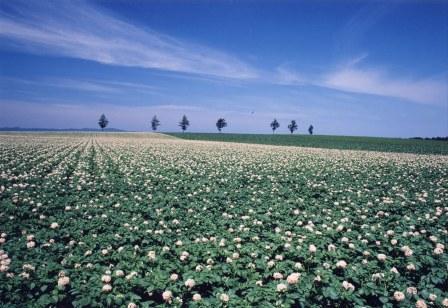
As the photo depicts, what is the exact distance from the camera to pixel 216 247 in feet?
17.4

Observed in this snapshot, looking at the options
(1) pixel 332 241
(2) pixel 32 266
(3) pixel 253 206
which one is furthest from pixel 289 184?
(2) pixel 32 266

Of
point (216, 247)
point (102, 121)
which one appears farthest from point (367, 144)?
point (102, 121)

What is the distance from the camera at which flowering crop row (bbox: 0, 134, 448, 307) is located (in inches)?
149

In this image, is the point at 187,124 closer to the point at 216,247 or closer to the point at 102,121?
the point at 102,121

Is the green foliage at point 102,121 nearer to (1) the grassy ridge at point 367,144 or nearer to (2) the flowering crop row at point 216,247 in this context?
(1) the grassy ridge at point 367,144

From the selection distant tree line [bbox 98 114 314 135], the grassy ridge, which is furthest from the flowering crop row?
distant tree line [bbox 98 114 314 135]

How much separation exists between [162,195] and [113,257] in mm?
5060

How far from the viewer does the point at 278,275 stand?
13.3ft

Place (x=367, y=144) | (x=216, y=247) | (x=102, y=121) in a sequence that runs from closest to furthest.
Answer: (x=216, y=247) < (x=367, y=144) < (x=102, y=121)

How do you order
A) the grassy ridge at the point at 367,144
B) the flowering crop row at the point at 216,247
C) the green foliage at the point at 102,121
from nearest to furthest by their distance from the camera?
the flowering crop row at the point at 216,247 → the grassy ridge at the point at 367,144 → the green foliage at the point at 102,121

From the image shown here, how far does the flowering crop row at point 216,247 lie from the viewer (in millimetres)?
3787

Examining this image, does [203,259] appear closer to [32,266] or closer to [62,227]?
[32,266]

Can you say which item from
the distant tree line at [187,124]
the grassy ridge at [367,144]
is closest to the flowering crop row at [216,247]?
the grassy ridge at [367,144]

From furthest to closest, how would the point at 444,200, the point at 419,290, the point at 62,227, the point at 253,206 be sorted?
the point at 444,200 < the point at 253,206 < the point at 62,227 < the point at 419,290
